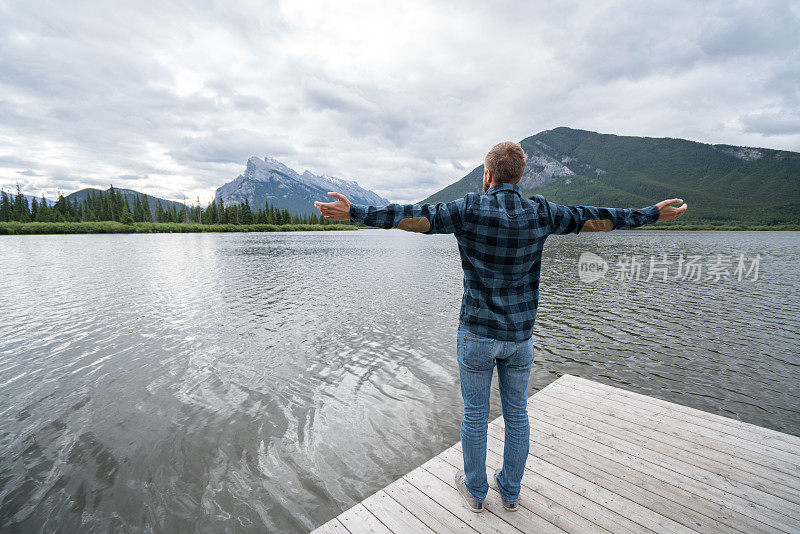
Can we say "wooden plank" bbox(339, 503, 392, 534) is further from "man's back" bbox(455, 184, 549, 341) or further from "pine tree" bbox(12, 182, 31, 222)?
"pine tree" bbox(12, 182, 31, 222)

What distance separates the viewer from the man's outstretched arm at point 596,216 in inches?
118

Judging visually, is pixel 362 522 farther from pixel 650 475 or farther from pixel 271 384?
pixel 271 384

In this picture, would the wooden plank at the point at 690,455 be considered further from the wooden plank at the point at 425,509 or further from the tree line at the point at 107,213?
the tree line at the point at 107,213

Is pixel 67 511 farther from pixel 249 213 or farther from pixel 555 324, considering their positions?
pixel 249 213

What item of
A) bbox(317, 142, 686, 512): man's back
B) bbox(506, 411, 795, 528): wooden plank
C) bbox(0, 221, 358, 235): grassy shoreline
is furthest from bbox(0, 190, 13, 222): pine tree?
bbox(506, 411, 795, 528): wooden plank

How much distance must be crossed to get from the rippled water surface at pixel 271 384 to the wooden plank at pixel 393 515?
4.34 ft

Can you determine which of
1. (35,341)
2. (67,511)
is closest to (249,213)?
(35,341)

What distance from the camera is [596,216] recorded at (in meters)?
3.11

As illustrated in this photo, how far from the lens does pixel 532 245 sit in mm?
2883

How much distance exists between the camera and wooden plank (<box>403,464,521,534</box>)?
334 centimetres

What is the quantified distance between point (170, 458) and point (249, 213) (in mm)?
148196

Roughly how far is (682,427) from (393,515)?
457 centimetres

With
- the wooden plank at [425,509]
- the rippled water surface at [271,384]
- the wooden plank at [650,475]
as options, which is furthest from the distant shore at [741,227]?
the wooden plank at [425,509]

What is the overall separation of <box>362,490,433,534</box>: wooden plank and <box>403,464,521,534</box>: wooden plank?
0.34 meters
